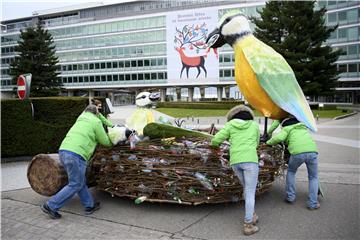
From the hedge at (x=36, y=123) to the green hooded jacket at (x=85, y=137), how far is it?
571 cm

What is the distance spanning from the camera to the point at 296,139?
554cm

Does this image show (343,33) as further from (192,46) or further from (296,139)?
(296,139)

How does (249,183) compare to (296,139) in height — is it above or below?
below

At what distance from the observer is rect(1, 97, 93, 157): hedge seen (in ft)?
33.7

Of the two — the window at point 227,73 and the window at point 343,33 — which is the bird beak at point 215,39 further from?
the window at point 227,73

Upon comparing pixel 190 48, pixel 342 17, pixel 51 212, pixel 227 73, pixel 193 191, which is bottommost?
pixel 51 212

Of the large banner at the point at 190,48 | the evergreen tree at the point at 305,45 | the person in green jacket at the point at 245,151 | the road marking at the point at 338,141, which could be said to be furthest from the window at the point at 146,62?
the person in green jacket at the point at 245,151

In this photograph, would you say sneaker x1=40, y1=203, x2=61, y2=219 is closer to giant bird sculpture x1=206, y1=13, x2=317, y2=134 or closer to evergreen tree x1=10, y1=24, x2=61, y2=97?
giant bird sculpture x1=206, y1=13, x2=317, y2=134

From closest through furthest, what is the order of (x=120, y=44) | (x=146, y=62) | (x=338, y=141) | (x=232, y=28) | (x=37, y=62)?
1. (x=232, y=28)
2. (x=338, y=141)
3. (x=37, y=62)
4. (x=146, y=62)
5. (x=120, y=44)

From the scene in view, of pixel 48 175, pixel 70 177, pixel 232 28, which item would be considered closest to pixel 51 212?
pixel 70 177

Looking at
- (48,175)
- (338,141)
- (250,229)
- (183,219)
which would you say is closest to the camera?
(250,229)

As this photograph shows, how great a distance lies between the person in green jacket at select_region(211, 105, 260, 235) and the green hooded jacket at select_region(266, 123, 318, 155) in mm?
804

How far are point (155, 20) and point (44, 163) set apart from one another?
63483mm

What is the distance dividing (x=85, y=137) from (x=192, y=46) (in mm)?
60000
